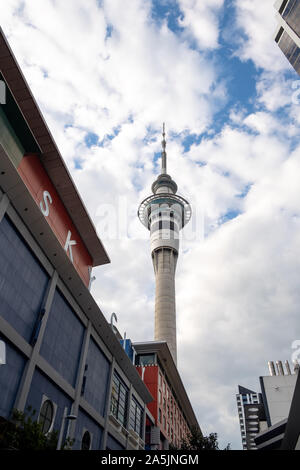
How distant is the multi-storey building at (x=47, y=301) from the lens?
22031 mm

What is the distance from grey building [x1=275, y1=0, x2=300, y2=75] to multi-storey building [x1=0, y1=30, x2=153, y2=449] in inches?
2249

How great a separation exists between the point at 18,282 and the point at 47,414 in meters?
8.52

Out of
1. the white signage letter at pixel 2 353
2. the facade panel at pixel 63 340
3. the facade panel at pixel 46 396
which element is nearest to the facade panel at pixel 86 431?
the facade panel at pixel 46 396

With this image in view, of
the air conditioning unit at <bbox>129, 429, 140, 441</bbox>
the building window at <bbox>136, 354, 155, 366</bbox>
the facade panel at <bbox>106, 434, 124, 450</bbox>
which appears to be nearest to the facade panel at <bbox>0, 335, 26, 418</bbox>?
the facade panel at <bbox>106, 434, 124, 450</bbox>

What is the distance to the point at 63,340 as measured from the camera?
27.9m

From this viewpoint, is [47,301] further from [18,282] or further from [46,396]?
[46,396]

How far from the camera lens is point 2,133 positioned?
25781 millimetres

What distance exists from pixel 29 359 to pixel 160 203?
8778 cm

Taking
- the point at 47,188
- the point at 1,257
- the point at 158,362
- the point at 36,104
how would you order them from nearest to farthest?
the point at 1,257 < the point at 36,104 < the point at 47,188 < the point at 158,362

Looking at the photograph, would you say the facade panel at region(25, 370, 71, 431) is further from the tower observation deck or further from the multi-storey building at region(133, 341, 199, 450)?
the tower observation deck
